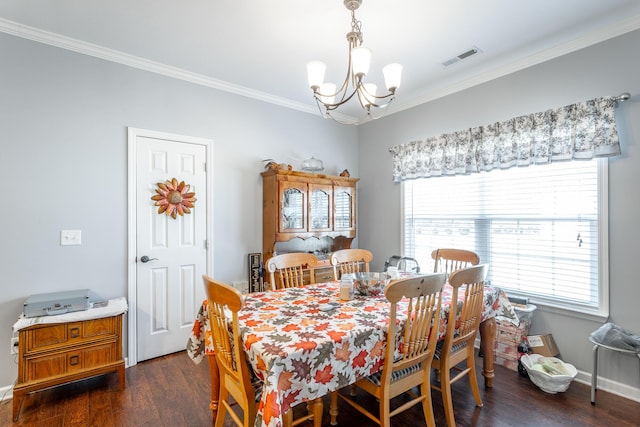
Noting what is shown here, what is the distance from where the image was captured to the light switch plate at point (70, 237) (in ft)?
8.26

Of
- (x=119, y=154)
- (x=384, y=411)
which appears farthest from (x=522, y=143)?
(x=119, y=154)

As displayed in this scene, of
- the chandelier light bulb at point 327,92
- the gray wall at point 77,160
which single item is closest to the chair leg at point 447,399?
the chandelier light bulb at point 327,92

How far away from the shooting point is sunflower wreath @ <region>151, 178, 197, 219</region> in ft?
9.68

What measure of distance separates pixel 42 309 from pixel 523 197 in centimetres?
399

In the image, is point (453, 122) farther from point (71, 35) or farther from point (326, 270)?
point (71, 35)

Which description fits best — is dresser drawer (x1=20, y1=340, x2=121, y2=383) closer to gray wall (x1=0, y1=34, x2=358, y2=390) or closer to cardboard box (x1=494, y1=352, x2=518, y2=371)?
gray wall (x1=0, y1=34, x2=358, y2=390)

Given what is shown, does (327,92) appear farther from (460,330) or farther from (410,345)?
(460,330)

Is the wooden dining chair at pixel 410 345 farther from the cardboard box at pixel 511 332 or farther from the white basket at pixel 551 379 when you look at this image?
the cardboard box at pixel 511 332

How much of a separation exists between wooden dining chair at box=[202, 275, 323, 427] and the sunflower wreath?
5.52 ft

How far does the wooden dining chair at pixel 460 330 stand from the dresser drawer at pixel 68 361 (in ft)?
7.83

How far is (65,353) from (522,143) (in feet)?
13.2

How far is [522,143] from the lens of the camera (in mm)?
2801

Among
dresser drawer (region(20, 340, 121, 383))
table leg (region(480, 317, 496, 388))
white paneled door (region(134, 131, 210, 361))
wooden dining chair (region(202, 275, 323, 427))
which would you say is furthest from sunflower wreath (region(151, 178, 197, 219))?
table leg (region(480, 317, 496, 388))

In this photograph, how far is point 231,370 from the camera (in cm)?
158
